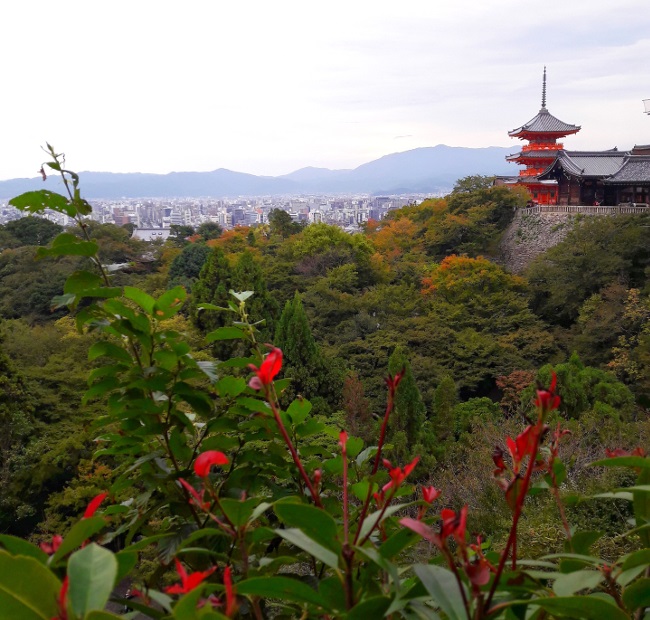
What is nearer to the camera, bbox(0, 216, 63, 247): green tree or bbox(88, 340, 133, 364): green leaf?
bbox(88, 340, 133, 364): green leaf

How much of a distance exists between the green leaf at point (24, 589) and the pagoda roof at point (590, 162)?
1522 cm

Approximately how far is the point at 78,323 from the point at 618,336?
35.1 feet

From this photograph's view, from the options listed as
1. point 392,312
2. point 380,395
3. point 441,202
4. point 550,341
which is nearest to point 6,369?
point 380,395

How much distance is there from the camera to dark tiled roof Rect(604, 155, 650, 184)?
13445 millimetres

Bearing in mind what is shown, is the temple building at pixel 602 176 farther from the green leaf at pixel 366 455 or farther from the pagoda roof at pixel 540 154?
the green leaf at pixel 366 455

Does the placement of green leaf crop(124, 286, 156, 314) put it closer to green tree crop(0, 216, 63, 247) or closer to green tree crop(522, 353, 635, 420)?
green tree crop(522, 353, 635, 420)

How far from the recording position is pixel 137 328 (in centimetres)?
92

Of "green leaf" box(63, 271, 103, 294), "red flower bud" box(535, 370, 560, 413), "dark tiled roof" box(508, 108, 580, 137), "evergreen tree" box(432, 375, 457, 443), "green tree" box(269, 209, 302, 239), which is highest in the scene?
"dark tiled roof" box(508, 108, 580, 137)

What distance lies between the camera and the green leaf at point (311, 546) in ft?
1.66

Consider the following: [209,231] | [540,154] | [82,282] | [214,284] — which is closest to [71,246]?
[82,282]

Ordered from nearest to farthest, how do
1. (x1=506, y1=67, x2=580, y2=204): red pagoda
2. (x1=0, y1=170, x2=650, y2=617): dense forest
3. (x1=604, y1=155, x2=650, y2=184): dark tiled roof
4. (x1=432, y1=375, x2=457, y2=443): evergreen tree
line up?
(x1=0, y1=170, x2=650, y2=617): dense forest < (x1=432, y1=375, x2=457, y2=443): evergreen tree < (x1=604, y1=155, x2=650, y2=184): dark tiled roof < (x1=506, y1=67, x2=580, y2=204): red pagoda

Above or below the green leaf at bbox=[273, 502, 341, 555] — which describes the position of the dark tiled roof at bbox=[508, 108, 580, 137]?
above

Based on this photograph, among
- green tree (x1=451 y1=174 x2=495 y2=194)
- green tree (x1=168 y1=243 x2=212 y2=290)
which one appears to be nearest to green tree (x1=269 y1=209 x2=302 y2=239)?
green tree (x1=168 y1=243 x2=212 y2=290)

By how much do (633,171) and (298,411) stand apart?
14830mm
